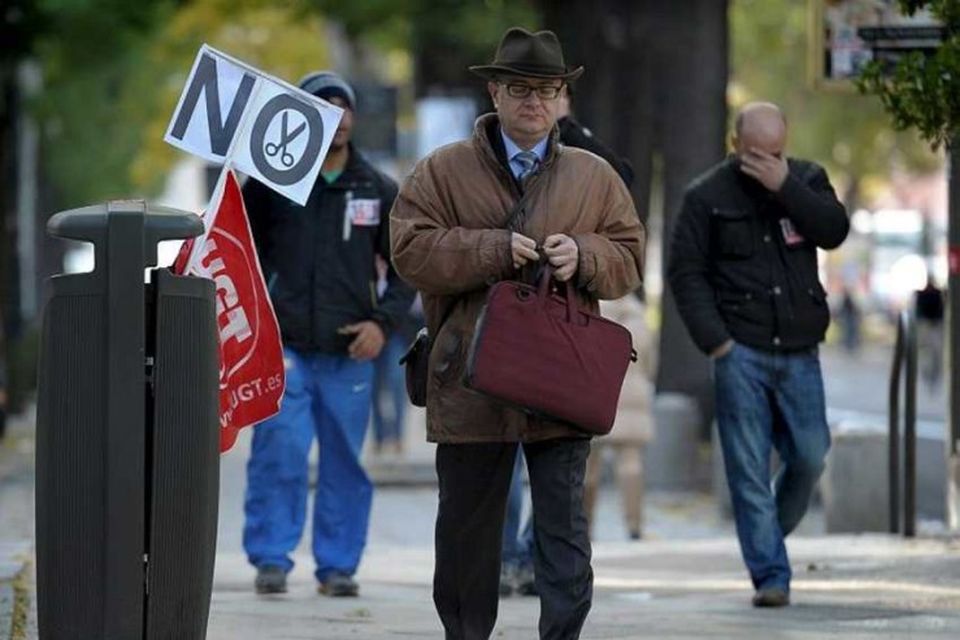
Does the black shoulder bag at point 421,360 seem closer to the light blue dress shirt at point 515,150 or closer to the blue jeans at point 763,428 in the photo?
the light blue dress shirt at point 515,150

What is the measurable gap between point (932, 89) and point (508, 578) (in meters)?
2.61

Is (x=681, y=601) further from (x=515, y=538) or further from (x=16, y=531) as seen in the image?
(x=16, y=531)

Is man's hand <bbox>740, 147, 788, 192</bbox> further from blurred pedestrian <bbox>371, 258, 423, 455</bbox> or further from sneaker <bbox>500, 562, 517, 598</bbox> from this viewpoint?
blurred pedestrian <bbox>371, 258, 423, 455</bbox>

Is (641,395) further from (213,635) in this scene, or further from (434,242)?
(434,242)

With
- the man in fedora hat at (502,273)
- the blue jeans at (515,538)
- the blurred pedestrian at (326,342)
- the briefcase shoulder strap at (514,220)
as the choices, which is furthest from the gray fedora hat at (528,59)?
the blue jeans at (515,538)

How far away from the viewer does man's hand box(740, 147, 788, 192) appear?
32.8 ft

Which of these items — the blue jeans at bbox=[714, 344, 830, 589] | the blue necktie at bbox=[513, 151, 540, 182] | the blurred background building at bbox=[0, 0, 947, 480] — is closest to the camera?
the blue necktie at bbox=[513, 151, 540, 182]

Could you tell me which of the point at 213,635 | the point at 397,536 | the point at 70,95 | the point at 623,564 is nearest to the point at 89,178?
the point at 70,95

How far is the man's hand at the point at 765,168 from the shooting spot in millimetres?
9984

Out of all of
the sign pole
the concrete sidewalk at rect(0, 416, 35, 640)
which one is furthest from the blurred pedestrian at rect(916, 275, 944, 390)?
the sign pole

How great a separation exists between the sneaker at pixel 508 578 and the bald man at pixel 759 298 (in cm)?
98

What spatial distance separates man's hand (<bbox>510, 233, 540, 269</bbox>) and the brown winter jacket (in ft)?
0.05

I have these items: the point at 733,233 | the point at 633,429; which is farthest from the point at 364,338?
the point at 633,429

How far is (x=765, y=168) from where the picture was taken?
10008 mm
